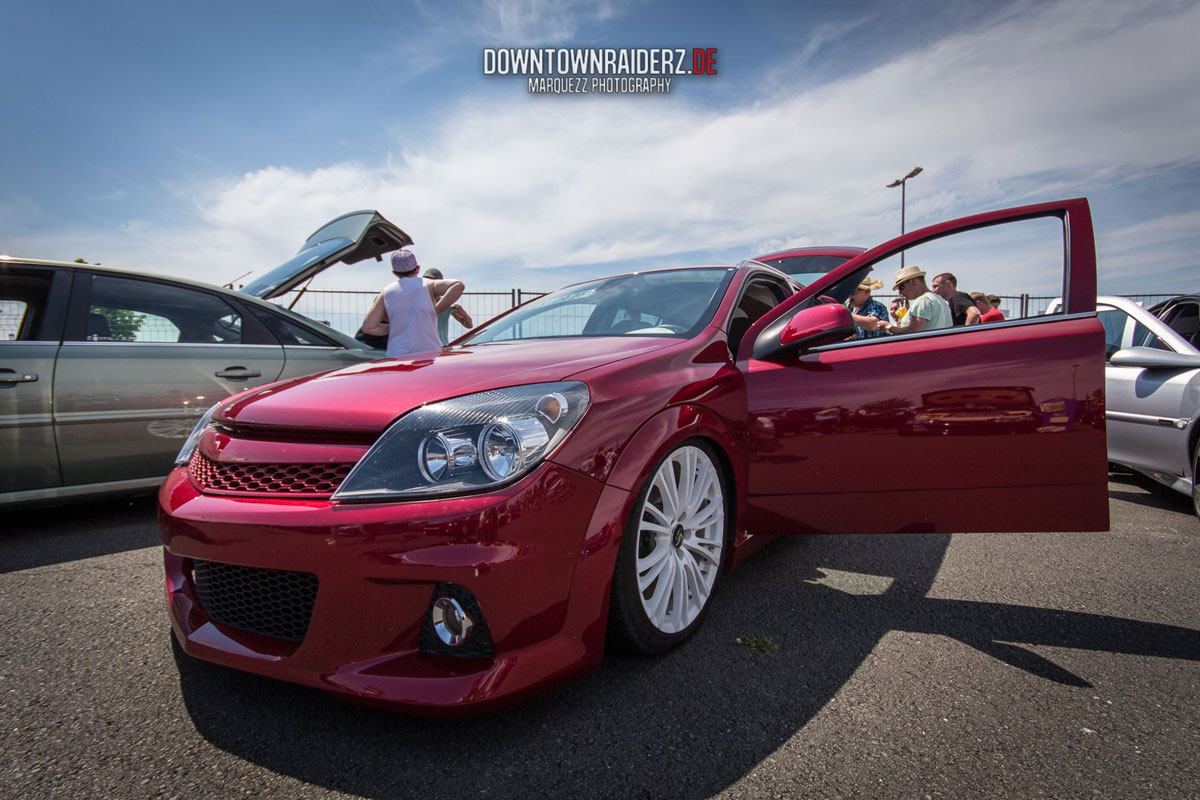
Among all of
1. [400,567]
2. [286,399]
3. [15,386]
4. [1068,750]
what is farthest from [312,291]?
[1068,750]

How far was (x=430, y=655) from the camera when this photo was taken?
1.51 m

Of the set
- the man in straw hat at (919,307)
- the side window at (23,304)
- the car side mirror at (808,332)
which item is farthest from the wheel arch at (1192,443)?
the side window at (23,304)

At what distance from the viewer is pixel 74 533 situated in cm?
334

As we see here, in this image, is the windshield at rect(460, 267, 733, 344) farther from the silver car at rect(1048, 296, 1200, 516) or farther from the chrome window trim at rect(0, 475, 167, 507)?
the silver car at rect(1048, 296, 1200, 516)

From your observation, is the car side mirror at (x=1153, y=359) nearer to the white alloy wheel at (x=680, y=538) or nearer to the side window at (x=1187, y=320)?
the side window at (x=1187, y=320)

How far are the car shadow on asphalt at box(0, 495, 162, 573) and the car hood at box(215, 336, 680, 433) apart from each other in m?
1.70

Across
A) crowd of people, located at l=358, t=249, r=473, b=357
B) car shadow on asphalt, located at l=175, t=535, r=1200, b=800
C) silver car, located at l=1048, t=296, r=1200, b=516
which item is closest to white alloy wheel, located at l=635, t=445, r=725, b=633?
car shadow on asphalt, located at l=175, t=535, r=1200, b=800

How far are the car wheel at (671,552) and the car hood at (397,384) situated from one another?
1.37 ft

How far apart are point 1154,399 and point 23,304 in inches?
257

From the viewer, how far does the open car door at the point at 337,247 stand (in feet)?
16.5

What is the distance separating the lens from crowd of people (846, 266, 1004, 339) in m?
3.49

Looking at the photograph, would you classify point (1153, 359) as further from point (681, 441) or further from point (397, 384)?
point (397, 384)

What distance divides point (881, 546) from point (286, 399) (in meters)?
2.83

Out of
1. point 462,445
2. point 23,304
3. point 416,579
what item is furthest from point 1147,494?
point 23,304
